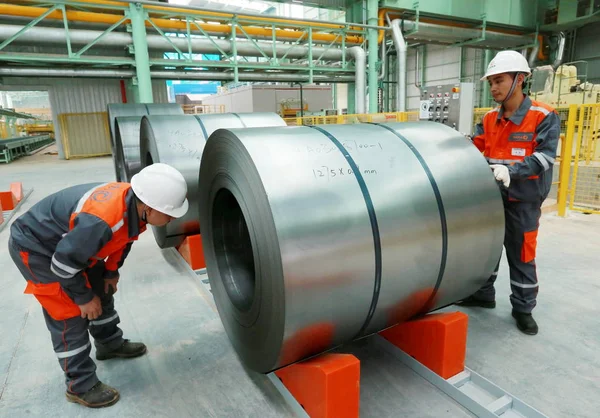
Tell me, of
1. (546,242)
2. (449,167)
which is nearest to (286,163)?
(449,167)

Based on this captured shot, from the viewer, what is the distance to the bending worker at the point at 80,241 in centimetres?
168

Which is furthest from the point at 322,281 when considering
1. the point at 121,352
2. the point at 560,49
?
the point at 560,49

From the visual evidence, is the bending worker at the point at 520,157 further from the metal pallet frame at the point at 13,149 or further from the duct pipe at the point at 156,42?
the metal pallet frame at the point at 13,149

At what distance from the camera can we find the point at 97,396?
6.41 feet

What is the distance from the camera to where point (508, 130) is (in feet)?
8.00

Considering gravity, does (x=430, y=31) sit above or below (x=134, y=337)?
above

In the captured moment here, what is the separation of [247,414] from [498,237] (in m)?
1.49

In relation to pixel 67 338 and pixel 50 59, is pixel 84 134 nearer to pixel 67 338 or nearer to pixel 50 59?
pixel 50 59

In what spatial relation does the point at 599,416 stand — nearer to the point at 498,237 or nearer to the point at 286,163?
the point at 498,237

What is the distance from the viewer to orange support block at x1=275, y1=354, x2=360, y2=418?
1.61 meters

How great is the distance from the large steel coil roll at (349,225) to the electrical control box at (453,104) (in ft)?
15.0

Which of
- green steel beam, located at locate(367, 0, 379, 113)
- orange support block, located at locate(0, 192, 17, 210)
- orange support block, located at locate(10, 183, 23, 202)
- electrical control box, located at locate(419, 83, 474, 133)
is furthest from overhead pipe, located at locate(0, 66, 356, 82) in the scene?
electrical control box, located at locate(419, 83, 474, 133)

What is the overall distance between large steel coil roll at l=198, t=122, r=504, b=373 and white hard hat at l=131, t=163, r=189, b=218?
21 centimetres

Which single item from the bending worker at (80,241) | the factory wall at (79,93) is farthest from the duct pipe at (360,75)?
the bending worker at (80,241)
